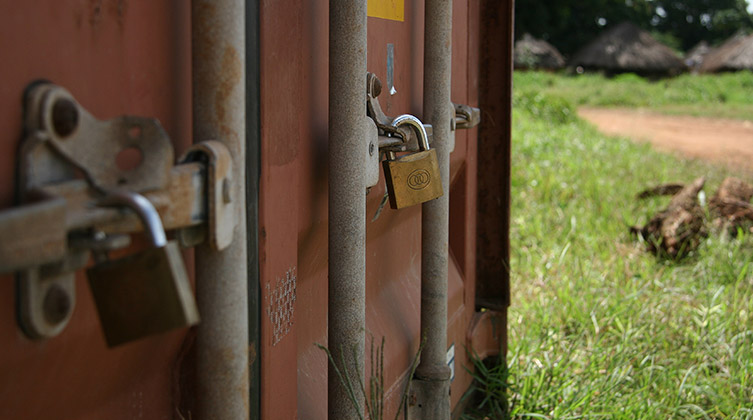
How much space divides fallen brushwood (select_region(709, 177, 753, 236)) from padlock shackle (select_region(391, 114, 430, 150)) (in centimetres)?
347

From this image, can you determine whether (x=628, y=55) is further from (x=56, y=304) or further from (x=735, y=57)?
(x=56, y=304)

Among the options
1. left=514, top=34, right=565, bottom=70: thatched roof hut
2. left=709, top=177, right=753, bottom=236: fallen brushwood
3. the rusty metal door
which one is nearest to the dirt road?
left=709, top=177, right=753, bottom=236: fallen brushwood

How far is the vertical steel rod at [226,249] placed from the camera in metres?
0.73

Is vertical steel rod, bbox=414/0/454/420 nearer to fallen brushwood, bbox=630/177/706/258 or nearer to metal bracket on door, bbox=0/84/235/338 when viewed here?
metal bracket on door, bbox=0/84/235/338

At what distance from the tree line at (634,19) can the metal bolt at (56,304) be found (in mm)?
33279

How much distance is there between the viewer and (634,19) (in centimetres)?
3838

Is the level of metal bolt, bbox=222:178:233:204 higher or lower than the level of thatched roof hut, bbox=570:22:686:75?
lower

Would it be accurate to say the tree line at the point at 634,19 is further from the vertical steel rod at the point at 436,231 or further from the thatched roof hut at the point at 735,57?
the vertical steel rod at the point at 436,231

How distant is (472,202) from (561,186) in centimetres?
379

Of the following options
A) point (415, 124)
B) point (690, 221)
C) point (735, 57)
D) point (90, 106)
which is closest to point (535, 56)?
point (735, 57)

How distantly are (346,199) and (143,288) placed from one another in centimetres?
45

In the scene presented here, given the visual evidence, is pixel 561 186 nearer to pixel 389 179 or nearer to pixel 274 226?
pixel 389 179

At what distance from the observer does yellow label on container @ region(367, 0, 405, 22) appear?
1303 millimetres

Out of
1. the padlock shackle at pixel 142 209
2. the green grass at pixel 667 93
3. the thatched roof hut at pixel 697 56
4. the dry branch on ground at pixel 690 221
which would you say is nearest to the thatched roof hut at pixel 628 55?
the thatched roof hut at pixel 697 56
